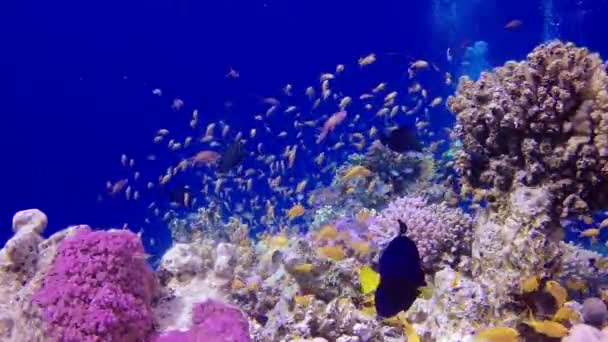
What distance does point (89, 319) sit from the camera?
13.5 ft

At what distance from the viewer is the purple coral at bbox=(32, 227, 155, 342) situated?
162 inches

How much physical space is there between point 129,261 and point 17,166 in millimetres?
35331

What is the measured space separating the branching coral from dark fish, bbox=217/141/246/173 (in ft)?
24.9

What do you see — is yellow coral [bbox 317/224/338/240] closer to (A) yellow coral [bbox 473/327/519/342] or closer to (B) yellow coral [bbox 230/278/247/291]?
(B) yellow coral [bbox 230/278/247/291]

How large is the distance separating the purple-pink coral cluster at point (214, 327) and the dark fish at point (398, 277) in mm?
1591

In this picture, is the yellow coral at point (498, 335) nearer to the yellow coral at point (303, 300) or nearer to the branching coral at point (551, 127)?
the yellow coral at point (303, 300)

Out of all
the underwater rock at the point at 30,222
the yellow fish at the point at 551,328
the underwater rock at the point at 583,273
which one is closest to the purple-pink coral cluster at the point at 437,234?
the underwater rock at the point at 583,273

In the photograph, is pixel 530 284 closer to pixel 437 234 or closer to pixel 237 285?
pixel 437 234

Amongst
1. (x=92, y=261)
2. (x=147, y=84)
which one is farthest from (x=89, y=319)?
(x=147, y=84)

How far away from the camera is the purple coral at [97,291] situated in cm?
411

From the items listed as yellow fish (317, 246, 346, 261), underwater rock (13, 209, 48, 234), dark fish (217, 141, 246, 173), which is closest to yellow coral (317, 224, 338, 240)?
yellow fish (317, 246, 346, 261)

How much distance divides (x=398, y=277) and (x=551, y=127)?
9.07ft

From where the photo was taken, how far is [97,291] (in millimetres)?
4246

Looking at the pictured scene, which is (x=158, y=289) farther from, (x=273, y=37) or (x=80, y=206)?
(x=273, y=37)
